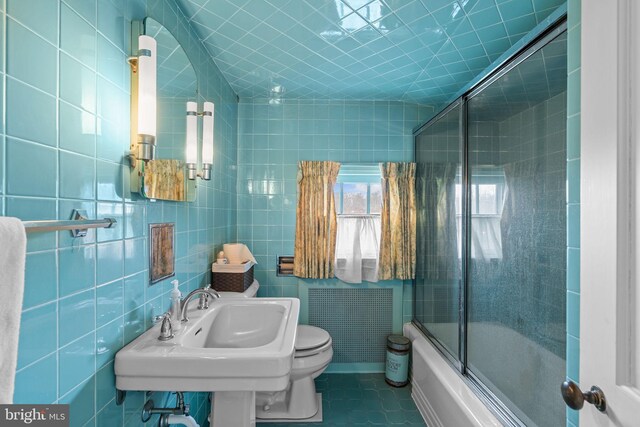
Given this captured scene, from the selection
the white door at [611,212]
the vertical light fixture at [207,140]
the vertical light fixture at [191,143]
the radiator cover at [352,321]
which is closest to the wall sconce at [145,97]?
the vertical light fixture at [191,143]

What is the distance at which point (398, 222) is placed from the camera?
7.79ft

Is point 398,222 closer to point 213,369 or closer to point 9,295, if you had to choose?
point 213,369

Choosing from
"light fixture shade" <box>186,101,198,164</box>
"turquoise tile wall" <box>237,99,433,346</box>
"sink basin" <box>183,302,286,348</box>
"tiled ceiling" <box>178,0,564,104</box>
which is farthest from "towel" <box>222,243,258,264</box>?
"tiled ceiling" <box>178,0,564,104</box>

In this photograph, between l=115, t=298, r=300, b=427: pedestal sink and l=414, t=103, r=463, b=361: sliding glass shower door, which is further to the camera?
l=414, t=103, r=463, b=361: sliding glass shower door

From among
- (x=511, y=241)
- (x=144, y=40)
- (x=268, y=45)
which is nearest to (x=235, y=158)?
(x=268, y=45)

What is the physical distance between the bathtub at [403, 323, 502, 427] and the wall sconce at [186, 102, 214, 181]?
1663 mm

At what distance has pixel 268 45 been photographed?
5.54 ft

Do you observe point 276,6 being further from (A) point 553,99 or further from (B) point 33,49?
(A) point 553,99

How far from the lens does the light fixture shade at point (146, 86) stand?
3.15 ft

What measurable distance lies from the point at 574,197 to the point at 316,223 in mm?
1699

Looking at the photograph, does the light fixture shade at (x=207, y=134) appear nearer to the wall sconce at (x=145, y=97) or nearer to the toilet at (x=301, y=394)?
the wall sconce at (x=145, y=97)

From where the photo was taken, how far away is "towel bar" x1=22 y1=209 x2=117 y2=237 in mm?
576

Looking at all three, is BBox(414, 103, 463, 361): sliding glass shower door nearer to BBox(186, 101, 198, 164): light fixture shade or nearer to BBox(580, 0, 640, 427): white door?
BBox(580, 0, 640, 427): white door

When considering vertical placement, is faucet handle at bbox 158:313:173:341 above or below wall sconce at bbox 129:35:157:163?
below
